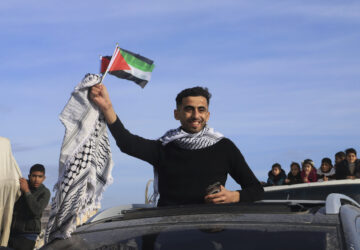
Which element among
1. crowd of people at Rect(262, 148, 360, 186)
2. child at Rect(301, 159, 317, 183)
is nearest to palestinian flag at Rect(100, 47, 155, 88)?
crowd of people at Rect(262, 148, 360, 186)

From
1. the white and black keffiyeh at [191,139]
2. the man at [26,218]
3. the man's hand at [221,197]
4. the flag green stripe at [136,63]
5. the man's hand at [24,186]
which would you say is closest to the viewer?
the man's hand at [221,197]

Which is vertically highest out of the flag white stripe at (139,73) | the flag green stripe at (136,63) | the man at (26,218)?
the flag green stripe at (136,63)

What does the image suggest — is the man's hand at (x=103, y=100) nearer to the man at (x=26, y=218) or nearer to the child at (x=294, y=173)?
the man at (x=26, y=218)

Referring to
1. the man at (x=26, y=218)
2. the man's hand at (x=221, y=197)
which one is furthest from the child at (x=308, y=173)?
the man's hand at (x=221, y=197)

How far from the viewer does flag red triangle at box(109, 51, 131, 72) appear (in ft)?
16.5

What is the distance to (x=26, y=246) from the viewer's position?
10250 millimetres

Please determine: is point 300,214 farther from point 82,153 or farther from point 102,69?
point 102,69

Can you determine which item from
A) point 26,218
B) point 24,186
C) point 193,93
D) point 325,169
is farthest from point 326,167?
point 193,93

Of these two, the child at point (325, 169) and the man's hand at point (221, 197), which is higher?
A: the child at point (325, 169)

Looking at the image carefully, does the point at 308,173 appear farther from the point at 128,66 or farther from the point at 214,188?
the point at 214,188

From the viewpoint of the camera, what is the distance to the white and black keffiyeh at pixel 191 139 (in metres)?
4.64

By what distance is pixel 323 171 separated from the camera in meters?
14.3

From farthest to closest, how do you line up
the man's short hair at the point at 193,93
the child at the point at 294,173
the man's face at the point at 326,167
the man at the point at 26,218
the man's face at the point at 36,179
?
the man's face at the point at 326,167, the child at the point at 294,173, the man's face at the point at 36,179, the man at the point at 26,218, the man's short hair at the point at 193,93

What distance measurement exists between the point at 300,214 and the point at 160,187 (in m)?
1.40
